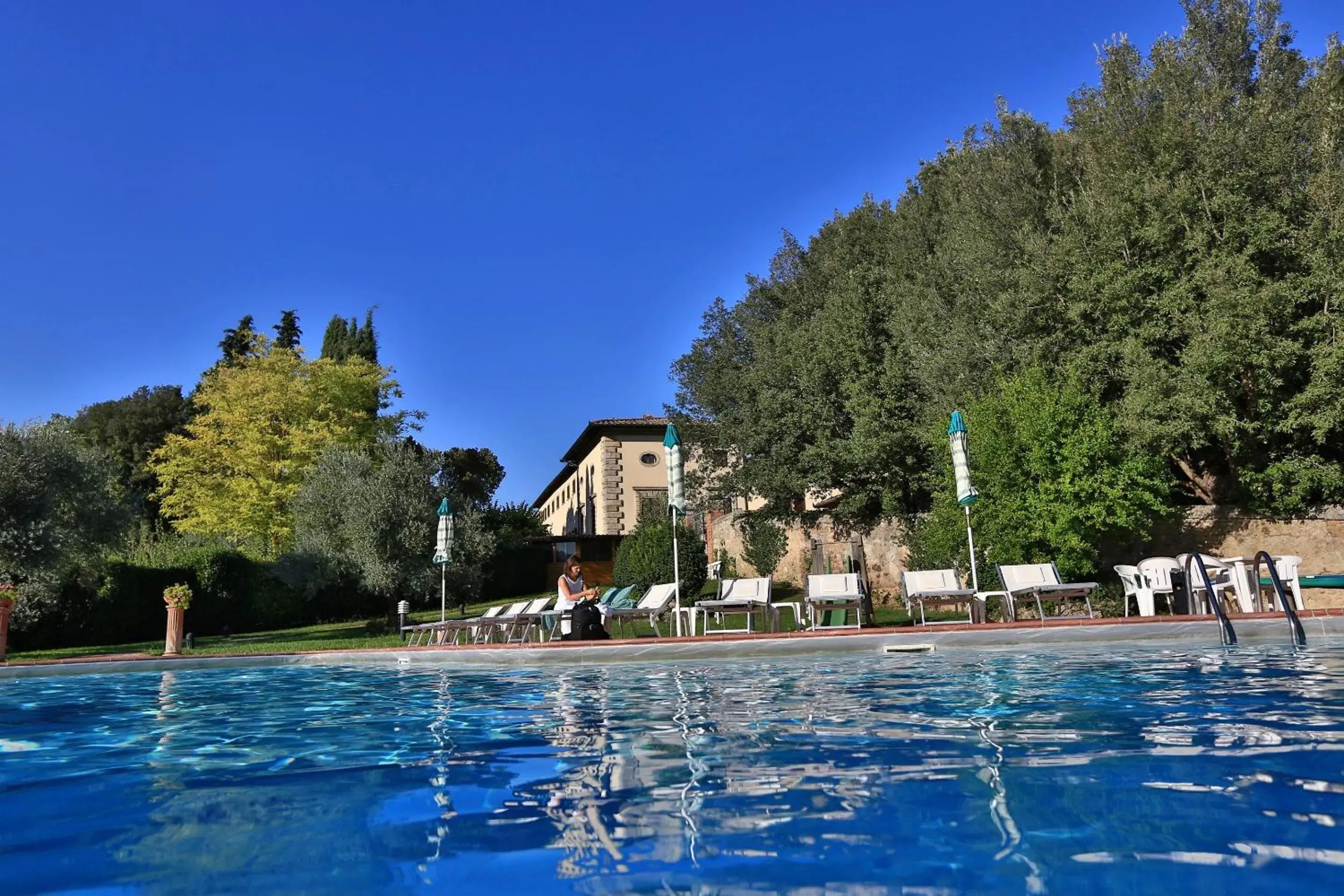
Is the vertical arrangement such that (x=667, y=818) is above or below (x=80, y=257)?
below

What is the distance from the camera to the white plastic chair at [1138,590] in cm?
1462

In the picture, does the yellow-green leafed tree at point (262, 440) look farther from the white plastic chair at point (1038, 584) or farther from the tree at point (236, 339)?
the white plastic chair at point (1038, 584)

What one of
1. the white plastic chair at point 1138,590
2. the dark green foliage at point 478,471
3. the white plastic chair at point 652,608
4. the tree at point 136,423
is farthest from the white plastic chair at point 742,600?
the tree at point 136,423

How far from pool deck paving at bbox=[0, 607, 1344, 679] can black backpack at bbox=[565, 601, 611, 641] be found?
701mm

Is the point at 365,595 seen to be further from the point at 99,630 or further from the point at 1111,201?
the point at 1111,201

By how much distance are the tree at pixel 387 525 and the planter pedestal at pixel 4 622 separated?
10370 millimetres

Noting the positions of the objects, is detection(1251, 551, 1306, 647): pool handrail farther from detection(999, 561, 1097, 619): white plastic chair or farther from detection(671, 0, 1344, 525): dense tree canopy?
detection(671, 0, 1344, 525): dense tree canopy

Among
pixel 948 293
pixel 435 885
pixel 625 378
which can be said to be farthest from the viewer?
pixel 625 378

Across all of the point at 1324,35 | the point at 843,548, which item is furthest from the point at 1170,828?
the point at 1324,35

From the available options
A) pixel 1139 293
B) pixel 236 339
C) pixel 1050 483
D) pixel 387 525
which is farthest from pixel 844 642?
pixel 236 339

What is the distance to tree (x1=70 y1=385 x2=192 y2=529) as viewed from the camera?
43.6m

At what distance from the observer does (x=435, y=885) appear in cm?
269

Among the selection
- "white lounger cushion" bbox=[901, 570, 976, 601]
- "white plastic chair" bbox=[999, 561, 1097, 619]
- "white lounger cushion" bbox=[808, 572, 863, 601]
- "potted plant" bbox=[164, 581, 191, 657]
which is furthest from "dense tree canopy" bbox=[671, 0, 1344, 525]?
"potted plant" bbox=[164, 581, 191, 657]

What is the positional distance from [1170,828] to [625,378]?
3644cm
